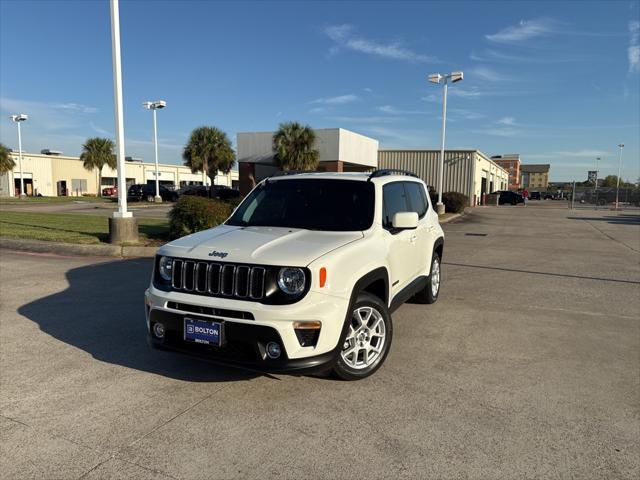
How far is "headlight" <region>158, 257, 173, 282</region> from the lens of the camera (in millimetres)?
3980

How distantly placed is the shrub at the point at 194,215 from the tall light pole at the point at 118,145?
1026 mm

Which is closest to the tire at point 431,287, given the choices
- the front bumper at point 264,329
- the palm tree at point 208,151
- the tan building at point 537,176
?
the front bumper at point 264,329

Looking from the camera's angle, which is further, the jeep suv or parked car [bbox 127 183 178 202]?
parked car [bbox 127 183 178 202]

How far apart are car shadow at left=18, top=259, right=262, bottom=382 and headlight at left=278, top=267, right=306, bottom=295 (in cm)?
99

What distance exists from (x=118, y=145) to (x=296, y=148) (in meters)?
20.6

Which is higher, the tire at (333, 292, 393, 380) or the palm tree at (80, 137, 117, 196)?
the palm tree at (80, 137, 117, 196)

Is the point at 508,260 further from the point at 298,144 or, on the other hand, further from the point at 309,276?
the point at 298,144

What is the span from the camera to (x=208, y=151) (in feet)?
138

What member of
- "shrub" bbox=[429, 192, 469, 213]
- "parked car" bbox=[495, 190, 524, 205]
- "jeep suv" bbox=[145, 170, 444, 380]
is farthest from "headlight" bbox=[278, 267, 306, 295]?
"parked car" bbox=[495, 190, 524, 205]

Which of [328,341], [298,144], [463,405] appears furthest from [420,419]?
[298,144]

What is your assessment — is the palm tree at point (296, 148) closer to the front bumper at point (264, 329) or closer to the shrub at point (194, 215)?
the shrub at point (194, 215)

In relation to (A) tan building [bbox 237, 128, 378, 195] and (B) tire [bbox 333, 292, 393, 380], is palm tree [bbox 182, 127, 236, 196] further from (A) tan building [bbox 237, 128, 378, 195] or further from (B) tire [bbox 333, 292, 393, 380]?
(B) tire [bbox 333, 292, 393, 380]

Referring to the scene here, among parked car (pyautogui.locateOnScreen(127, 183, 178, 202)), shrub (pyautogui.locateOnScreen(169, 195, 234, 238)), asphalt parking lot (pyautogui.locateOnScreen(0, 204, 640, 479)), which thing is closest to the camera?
asphalt parking lot (pyautogui.locateOnScreen(0, 204, 640, 479))

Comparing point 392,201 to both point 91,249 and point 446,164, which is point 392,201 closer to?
point 91,249
